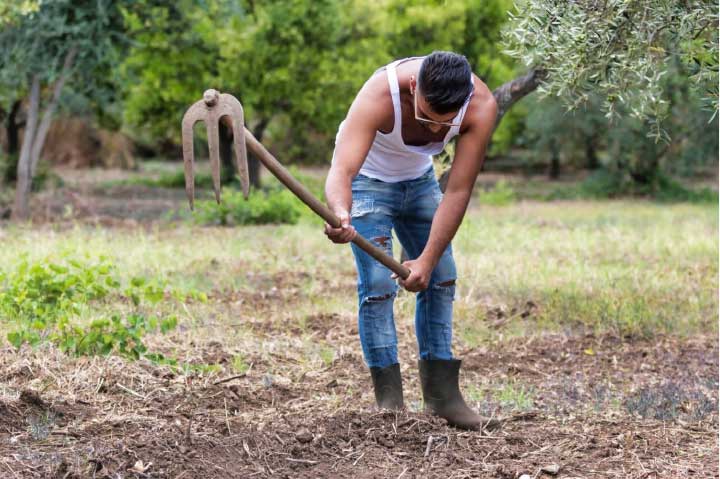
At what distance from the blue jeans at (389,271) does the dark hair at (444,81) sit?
57 cm

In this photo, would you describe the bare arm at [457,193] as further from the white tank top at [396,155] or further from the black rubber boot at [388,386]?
the black rubber boot at [388,386]

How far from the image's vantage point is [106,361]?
4926mm

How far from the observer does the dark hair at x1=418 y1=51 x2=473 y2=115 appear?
3.62 m

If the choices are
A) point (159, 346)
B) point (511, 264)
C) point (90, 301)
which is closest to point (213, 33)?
point (511, 264)

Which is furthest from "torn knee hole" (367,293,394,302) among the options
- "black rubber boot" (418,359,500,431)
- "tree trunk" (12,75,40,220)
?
"tree trunk" (12,75,40,220)

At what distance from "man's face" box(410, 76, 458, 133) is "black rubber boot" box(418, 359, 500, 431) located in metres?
1.14

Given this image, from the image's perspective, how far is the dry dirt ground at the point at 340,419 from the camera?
3.68 m

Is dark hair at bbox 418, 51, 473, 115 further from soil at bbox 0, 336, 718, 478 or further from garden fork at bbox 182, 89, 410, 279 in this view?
soil at bbox 0, 336, 718, 478

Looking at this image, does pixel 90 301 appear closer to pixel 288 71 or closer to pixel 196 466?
pixel 196 466

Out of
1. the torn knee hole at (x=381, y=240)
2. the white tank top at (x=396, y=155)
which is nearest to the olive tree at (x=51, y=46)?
the white tank top at (x=396, y=155)

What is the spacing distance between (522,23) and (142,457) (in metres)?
3.05

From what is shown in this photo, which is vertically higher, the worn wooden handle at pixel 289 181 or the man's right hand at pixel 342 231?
the worn wooden handle at pixel 289 181

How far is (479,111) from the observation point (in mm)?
3904

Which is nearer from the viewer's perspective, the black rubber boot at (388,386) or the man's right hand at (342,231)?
the man's right hand at (342,231)
